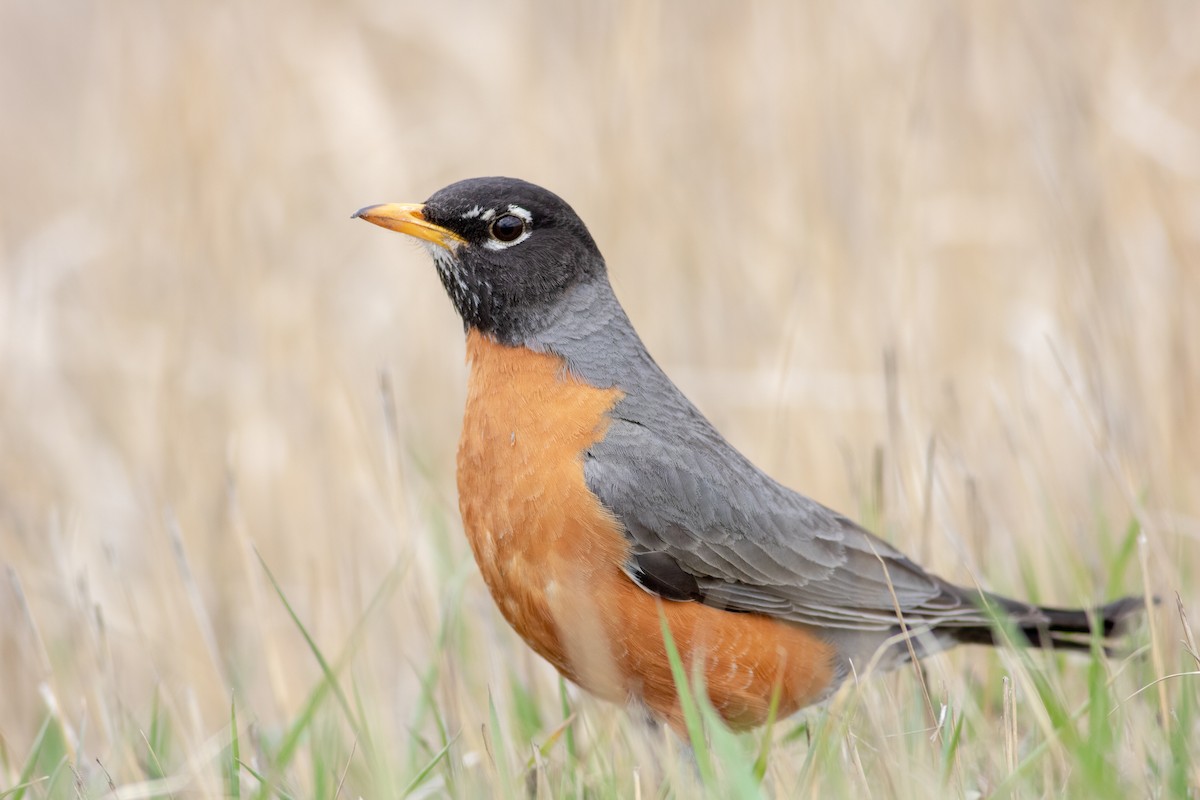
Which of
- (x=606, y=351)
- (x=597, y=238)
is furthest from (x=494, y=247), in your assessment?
(x=597, y=238)

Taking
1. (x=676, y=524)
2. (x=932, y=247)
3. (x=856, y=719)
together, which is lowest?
(x=856, y=719)

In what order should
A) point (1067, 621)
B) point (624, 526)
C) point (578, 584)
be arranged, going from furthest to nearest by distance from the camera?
point (1067, 621) → point (624, 526) → point (578, 584)

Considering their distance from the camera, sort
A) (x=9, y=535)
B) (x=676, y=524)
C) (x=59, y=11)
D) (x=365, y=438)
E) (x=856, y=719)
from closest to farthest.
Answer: (x=856, y=719) → (x=676, y=524) → (x=365, y=438) → (x=9, y=535) → (x=59, y=11)

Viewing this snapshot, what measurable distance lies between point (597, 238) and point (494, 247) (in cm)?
231

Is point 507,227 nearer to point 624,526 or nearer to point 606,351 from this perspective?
point 606,351

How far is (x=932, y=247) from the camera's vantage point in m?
7.10

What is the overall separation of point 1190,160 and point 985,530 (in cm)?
264

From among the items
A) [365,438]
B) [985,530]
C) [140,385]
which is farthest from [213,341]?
[985,530]

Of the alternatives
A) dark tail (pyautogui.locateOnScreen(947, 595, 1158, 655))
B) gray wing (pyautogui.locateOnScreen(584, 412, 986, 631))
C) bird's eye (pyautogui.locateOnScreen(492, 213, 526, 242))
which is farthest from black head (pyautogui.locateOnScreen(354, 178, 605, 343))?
dark tail (pyautogui.locateOnScreen(947, 595, 1158, 655))

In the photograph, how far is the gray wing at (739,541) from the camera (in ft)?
13.7

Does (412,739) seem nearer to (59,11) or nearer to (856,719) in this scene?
(856,719)

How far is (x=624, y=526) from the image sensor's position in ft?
13.4

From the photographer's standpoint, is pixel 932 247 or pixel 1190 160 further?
pixel 932 247

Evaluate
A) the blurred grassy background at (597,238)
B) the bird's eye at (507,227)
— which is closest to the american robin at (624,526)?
the bird's eye at (507,227)
